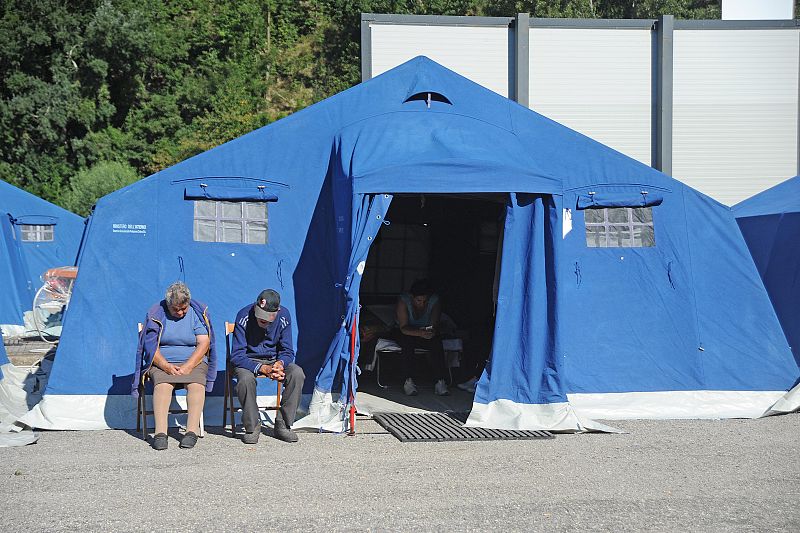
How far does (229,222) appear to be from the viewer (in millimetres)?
7973

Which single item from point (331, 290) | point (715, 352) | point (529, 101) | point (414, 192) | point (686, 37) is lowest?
point (715, 352)

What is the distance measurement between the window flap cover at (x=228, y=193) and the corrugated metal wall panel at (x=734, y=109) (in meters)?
13.7

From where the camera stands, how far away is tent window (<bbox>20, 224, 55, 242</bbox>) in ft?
57.8

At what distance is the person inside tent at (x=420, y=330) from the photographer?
29.9ft

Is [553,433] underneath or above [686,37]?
underneath

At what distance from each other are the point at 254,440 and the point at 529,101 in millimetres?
13797

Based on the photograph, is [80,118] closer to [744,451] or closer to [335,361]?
[335,361]

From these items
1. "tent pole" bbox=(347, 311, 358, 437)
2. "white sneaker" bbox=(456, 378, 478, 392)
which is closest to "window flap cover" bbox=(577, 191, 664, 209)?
"white sneaker" bbox=(456, 378, 478, 392)

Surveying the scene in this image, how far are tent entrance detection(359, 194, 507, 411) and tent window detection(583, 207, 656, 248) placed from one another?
1082mm

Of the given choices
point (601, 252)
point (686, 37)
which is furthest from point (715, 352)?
point (686, 37)

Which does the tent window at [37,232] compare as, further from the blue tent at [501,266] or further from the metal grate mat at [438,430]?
the metal grate mat at [438,430]

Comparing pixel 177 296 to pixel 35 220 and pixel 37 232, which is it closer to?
pixel 35 220

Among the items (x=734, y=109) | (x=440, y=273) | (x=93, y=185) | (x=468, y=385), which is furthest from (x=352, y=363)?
(x=93, y=185)

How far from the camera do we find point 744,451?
6.74 metres
